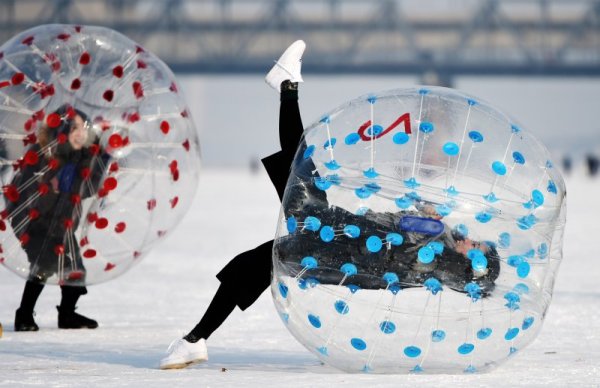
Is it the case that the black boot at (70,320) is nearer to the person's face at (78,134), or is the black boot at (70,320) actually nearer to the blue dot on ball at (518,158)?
the person's face at (78,134)

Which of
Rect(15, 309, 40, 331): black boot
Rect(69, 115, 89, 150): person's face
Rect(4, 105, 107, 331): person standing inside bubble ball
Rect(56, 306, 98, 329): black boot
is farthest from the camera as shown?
Rect(56, 306, 98, 329): black boot

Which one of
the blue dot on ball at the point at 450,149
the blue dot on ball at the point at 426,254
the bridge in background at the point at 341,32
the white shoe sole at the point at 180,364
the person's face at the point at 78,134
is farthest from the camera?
the bridge in background at the point at 341,32

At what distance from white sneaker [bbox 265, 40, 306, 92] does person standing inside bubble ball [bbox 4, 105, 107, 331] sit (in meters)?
1.24

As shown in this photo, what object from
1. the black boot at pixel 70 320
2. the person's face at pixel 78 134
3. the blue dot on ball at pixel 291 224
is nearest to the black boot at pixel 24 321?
the black boot at pixel 70 320

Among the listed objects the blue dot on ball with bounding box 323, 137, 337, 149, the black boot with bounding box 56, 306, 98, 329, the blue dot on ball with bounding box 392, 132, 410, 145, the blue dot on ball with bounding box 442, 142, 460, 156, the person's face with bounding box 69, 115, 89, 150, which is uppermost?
the blue dot on ball with bounding box 392, 132, 410, 145

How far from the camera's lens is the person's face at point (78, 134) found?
624 cm

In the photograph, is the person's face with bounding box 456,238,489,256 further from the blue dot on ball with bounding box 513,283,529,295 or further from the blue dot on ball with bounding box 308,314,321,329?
the blue dot on ball with bounding box 308,314,321,329

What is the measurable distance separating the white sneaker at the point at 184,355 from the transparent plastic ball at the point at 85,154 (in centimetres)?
123

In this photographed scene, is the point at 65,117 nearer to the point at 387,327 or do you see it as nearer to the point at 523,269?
the point at 387,327

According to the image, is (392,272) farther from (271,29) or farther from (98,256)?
(271,29)

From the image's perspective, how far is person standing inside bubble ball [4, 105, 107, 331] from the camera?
6.14m

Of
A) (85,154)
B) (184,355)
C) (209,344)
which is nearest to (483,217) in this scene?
(184,355)

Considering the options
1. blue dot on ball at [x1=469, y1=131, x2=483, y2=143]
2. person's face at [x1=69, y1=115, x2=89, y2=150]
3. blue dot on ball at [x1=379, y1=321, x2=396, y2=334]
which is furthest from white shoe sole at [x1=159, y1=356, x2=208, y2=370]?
person's face at [x1=69, y1=115, x2=89, y2=150]

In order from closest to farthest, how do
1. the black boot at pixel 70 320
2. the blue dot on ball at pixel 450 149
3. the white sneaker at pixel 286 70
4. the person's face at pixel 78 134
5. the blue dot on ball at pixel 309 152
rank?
the blue dot on ball at pixel 450 149, the blue dot on ball at pixel 309 152, the white sneaker at pixel 286 70, the person's face at pixel 78 134, the black boot at pixel 70 320
